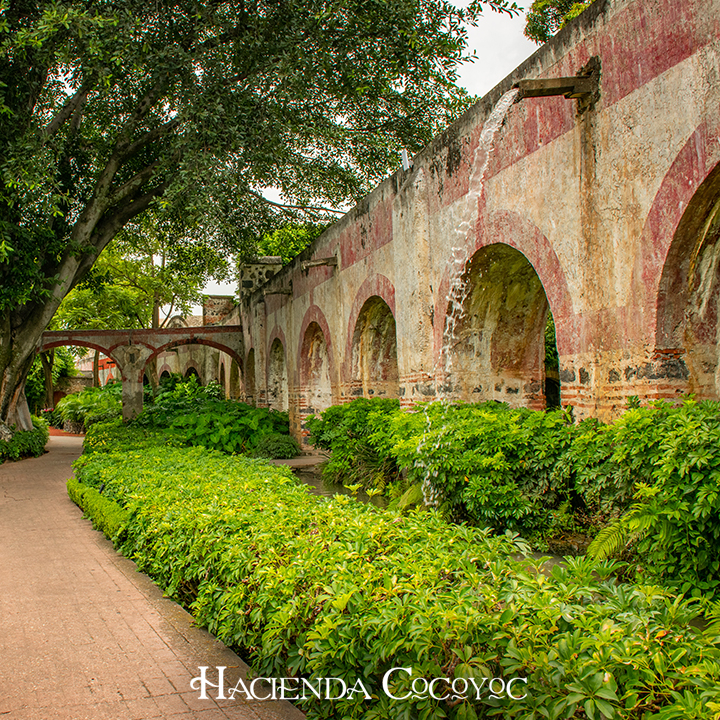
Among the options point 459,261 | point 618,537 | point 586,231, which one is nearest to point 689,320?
point 586,231

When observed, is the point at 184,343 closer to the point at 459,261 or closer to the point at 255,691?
the point at 459,261

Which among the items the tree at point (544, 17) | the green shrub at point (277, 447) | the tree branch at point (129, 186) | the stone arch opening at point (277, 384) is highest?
the tree at point (544, 17)

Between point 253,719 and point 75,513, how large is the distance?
227 inches

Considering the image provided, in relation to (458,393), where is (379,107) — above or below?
above

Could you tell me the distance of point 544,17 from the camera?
1838 cm

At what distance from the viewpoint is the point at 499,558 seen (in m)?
2.84

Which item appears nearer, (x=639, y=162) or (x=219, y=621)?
(x=219, y=621)

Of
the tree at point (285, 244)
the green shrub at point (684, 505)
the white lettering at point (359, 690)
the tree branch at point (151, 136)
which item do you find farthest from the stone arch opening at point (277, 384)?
the white lettering at point (359, 690)

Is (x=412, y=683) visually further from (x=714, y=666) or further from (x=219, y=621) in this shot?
(x=219, y=621)

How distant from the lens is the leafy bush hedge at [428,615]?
1923 millimetres

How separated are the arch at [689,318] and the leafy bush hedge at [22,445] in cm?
1257

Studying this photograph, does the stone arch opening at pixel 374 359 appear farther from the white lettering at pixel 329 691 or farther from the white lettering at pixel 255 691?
the white lettering at pixel 329 691

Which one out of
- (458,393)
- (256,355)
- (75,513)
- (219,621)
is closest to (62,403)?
(256,355)

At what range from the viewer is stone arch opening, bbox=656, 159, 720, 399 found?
4.68 meters
